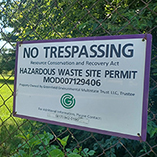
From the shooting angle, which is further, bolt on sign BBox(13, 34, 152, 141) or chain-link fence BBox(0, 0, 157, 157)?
chain-link fence BBox(0, 0, 157, 157)

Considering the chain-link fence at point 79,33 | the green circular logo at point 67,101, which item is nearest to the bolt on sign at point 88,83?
the green circular logo at point 67,101

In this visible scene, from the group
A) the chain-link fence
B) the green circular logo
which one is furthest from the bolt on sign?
the chain-link fence

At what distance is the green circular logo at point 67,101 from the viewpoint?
3.62 ft

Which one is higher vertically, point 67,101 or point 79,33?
point 79,33

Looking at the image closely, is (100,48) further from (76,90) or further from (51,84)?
(51,84)

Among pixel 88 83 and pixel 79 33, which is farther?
pixel 79 33

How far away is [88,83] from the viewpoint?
3.48 feet

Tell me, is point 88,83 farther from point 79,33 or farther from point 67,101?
point 79,33

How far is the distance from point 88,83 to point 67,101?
0.17 metres

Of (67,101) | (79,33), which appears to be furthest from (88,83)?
(79,33)

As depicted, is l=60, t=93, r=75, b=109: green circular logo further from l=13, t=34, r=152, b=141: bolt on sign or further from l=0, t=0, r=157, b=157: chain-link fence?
l=0, t=0, r=157, b=157: chain-link fence

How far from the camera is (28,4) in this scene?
7.71ft

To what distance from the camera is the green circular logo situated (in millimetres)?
1104

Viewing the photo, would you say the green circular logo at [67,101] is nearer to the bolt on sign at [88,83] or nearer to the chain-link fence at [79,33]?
the bolt on sign at [88,83]
